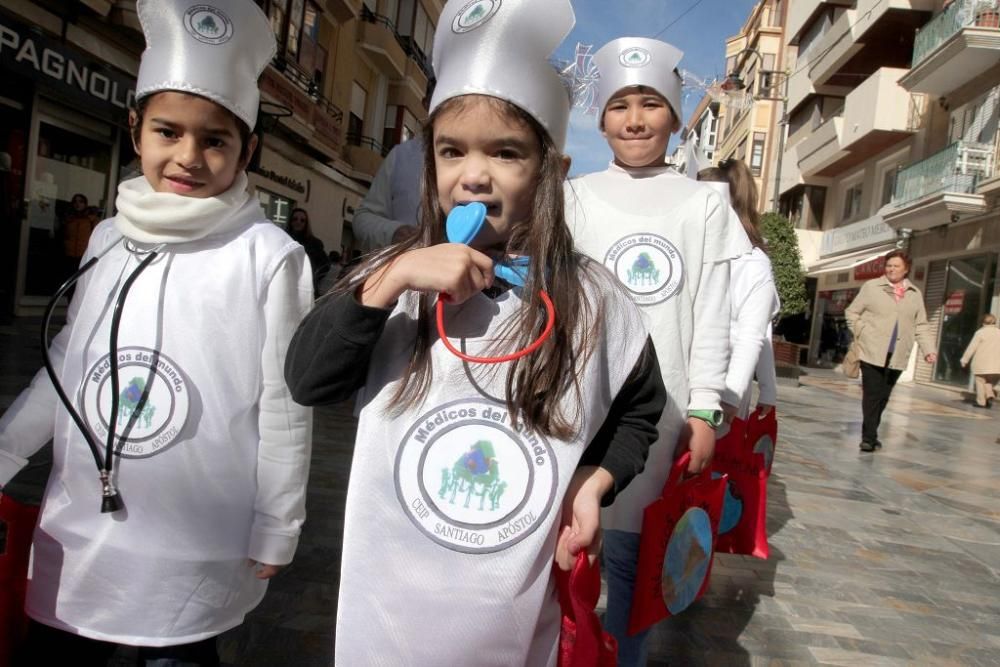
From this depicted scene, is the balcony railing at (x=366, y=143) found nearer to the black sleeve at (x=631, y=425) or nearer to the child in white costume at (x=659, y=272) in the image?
the child in white costume at (x=659, y=272)

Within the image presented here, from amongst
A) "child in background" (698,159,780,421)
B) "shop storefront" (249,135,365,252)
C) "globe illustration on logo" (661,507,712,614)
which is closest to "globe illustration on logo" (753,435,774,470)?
"child in background" (698,159,780,421)

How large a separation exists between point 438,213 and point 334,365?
35cm

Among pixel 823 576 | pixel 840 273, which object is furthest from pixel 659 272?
pixel 840 273

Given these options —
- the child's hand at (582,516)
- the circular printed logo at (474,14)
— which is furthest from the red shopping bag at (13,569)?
the circular printed logo at (474,14)

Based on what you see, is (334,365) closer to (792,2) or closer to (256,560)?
(256,560)

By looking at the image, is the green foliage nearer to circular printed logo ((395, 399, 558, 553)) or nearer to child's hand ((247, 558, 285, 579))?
child's hand ((247, 558, 285, 579))

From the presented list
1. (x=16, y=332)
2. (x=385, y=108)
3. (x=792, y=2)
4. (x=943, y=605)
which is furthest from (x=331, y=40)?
(x=792, y=2)

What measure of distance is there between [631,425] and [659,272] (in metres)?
0.83

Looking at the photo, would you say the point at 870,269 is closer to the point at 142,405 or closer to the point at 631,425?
the point at 631,425

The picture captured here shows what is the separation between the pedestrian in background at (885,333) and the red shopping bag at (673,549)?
6372 mm

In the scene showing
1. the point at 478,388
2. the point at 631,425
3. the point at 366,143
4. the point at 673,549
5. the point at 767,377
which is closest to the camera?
the point at 478,388

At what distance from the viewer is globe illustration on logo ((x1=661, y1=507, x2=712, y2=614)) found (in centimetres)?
179

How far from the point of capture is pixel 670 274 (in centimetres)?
212

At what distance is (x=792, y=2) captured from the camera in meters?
30.9
